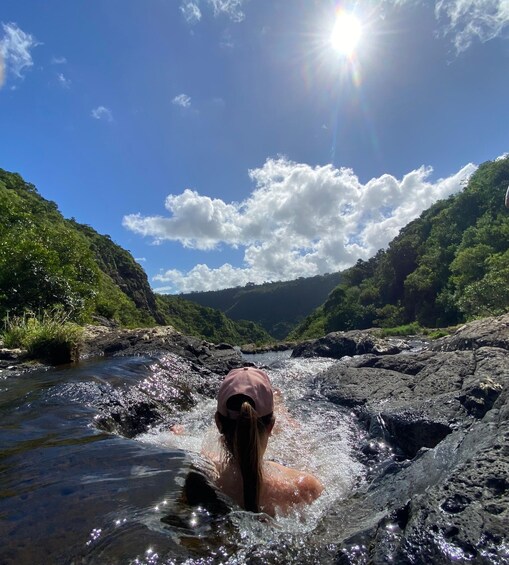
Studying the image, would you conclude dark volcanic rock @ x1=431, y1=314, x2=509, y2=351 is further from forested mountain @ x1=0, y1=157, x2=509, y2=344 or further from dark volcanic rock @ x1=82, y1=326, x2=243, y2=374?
forested mountain @ x1=0, y1=157, x2=509, y2=344

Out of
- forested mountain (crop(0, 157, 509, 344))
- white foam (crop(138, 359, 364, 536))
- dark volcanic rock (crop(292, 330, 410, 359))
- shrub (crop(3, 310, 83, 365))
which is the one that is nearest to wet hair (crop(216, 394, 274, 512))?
white foam (crop(138, 359, 364, 536))

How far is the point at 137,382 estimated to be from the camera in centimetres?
771

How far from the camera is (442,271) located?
61.9 m

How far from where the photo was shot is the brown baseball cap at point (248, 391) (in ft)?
8.64

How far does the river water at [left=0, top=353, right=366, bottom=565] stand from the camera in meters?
1.90

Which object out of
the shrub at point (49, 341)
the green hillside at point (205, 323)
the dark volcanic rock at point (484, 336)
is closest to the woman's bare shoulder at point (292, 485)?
the dark volcanic rock at point (484, 336)

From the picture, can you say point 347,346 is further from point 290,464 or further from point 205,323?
point 205,323

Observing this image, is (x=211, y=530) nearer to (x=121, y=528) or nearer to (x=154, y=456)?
(x=121, y=528)

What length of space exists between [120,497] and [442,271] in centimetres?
6799

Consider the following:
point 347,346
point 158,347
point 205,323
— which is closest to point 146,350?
point 158,347

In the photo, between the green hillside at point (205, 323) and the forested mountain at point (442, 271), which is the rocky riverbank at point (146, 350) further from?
the green hillside at point (205, 323)

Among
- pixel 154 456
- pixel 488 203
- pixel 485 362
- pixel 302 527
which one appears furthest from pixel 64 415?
pixel 488 203

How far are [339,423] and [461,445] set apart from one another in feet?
12.5

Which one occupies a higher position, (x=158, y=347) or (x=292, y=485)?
(x=158, y=347)
